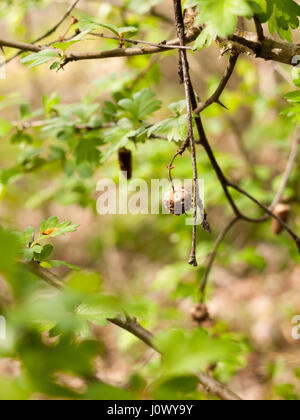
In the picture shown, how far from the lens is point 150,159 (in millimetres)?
2148

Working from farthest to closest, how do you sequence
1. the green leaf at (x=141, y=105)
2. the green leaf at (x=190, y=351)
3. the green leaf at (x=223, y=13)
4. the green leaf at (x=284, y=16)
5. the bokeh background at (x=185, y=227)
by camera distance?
the bokeh background at (x=185, y=227), the green leaf at (x=141, y=105), the green leaf at (x=284, y=16), the green leaf at (x=223, y=13), the green leaf at (x=190, y=351)

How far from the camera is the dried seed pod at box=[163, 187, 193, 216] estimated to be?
2.99 ft

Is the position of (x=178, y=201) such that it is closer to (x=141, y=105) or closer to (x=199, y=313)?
(x=141, y=105)

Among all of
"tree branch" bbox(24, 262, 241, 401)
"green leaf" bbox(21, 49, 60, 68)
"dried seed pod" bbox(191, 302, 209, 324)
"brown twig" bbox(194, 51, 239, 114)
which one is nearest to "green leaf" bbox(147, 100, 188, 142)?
"brown twig" bbox(194, 51, 239, 114)

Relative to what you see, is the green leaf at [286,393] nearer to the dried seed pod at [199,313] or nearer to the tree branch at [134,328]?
the dried seed pod at [199,313]

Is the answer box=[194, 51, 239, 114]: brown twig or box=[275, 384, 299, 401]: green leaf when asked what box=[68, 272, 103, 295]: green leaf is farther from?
box=[275, 384, 299, 401]: green leaf

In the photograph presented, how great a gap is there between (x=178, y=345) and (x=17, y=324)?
184mm

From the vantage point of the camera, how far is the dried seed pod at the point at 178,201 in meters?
0.91

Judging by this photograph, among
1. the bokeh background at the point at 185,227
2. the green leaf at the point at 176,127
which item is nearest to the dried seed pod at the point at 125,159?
the bokeh background at the point at 185,227

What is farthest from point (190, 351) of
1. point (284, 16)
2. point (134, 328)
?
point (284, 16)

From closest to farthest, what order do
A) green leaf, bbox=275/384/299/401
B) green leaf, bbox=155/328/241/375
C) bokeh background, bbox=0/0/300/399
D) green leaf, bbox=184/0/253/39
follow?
green leaf, bbox=155/328/241/375 → green leaf, bbox=184/0/253/39 → green leaf, bbox=275/384/299/401 → bokeh background, bbox=0/0/300/399

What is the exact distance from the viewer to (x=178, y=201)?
3.00ft

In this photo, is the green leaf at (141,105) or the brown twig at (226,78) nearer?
the brown twig at (226,78)

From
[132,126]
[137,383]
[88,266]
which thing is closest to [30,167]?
[132,126]
